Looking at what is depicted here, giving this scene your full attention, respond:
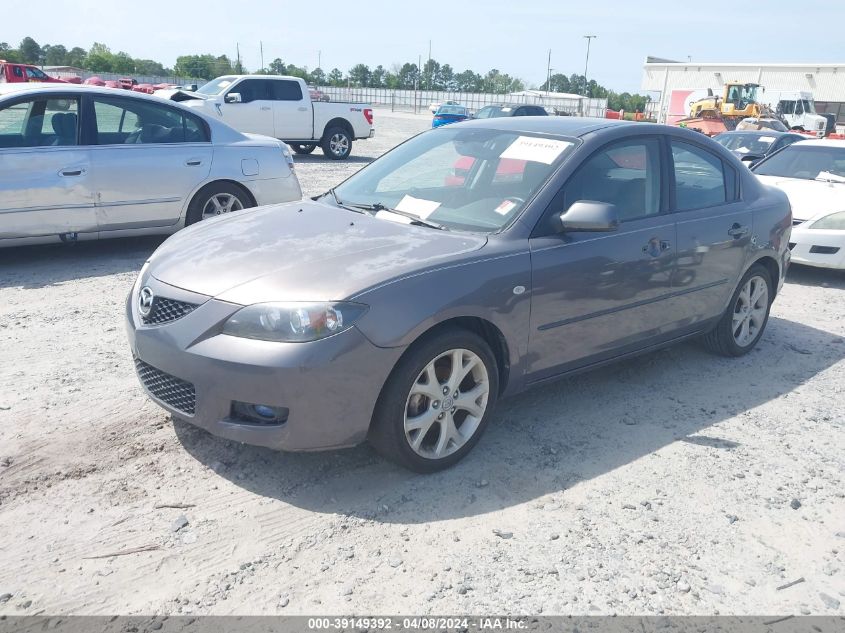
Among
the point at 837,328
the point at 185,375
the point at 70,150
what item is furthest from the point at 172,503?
the point at 837,328

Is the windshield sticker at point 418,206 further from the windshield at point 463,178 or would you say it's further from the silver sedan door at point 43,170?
the silver sedan door at point 43,170

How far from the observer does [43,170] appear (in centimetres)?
661

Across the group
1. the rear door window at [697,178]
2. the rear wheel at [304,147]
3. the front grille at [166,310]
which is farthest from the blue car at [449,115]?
the front grille at [166,310]

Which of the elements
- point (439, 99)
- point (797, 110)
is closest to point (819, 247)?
point (797, 110)

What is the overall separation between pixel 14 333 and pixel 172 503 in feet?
8.81

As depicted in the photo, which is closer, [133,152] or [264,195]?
[133,152]

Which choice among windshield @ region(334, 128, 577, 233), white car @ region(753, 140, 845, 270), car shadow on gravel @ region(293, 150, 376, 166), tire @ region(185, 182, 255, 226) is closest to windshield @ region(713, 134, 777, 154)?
white car @ region(753, 140, 845, 270)

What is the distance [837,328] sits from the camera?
6434mm

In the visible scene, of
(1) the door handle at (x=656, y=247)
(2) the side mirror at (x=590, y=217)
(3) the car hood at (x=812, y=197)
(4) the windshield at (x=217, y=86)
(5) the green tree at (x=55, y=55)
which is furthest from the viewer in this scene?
(5) the green tree at (x=55, y=55)

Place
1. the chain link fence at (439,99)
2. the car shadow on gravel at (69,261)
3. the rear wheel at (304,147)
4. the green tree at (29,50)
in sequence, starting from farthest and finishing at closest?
1. the green tree at (29,50)
2. the chain link fence at (439,99)
3. the rear wheel at (304,147)
4. the car shadow on gravel at (69,261)

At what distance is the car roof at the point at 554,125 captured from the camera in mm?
4395

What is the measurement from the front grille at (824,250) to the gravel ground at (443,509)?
3.50 meters

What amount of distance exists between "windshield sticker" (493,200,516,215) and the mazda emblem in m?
1.82

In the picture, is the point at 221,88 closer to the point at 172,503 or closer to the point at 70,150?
the point at 70,150
